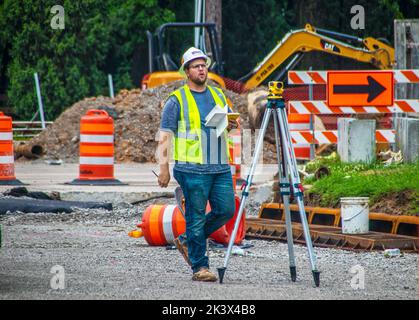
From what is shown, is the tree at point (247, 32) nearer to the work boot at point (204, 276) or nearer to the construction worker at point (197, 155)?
the construction worker at point (197, 155)

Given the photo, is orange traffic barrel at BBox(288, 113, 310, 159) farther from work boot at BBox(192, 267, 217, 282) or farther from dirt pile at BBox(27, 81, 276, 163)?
work boot at BBox(192, 267, 217, 282)

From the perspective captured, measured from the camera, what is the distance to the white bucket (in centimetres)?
1360

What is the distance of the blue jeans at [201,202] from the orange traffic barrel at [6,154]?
983 cm

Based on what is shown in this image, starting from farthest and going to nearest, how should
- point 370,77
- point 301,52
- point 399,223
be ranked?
point 301,52
point 370,77
point 399,223

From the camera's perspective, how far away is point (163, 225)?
13.5 meters

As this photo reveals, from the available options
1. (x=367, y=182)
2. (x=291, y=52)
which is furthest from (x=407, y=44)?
(x=291, y=52)

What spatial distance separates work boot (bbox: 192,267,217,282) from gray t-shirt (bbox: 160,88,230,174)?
82cm

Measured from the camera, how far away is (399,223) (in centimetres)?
1362

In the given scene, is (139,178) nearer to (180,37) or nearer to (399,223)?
(399,223)

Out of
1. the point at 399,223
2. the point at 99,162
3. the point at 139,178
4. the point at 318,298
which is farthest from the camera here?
the point at 139,178

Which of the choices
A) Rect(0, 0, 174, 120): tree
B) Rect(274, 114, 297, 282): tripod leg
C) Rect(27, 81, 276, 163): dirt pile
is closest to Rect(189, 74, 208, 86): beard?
Rect(274, 114, 297, 282): tripod leg
